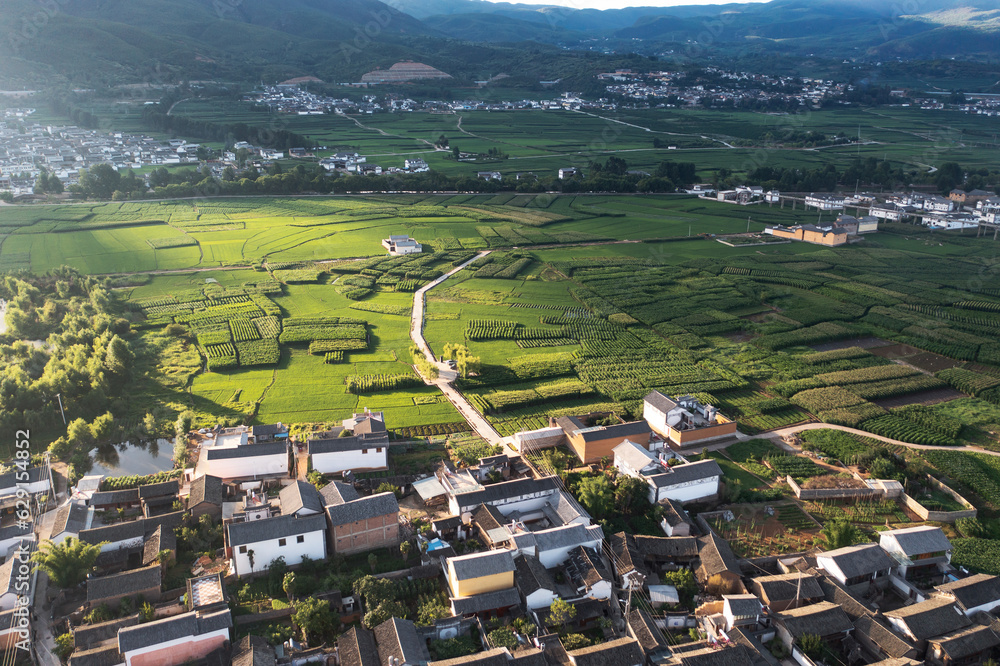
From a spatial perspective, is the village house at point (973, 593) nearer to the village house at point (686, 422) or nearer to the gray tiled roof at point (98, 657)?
the village house at point (686, 422)

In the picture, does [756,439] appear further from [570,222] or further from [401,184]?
[401,184]

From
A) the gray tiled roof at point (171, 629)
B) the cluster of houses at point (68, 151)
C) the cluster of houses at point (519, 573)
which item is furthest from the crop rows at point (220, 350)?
the cluster of houses at point (68, 151)

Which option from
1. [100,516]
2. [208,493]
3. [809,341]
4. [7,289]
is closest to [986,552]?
[809,341]

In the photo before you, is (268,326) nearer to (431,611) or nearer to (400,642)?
(431,611)

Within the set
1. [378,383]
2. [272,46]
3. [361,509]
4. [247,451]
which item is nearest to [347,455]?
[247,451]

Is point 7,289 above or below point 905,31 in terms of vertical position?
below

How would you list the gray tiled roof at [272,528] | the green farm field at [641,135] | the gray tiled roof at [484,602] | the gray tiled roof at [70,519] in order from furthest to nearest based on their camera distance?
the green farm field at [641,135] < the gray tiled roof at [70,519] < the gray tiled roof at [272,528] < the gray tiled roof at [484,602]
